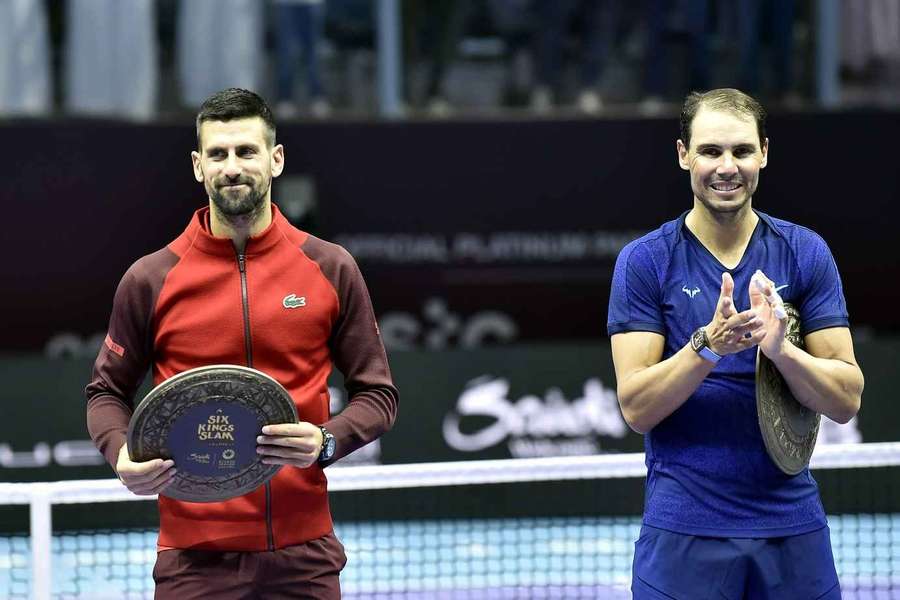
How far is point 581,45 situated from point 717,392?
737 centimetres

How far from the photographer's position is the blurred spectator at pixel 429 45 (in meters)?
10.2

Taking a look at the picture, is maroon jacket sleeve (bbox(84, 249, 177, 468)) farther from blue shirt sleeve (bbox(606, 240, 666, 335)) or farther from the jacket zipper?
blue shirt sleeve (bbox(606, 240, 666, 335))

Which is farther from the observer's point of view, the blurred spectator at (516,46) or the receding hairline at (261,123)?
the blurred spectator at (516,46)

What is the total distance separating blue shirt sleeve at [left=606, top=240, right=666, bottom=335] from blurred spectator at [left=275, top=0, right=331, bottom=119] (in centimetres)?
701

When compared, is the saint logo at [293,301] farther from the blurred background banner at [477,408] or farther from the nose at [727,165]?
the blurred background banner at [477,408]

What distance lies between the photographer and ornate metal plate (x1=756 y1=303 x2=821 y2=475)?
299 cm

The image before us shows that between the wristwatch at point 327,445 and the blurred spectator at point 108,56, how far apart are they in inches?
277

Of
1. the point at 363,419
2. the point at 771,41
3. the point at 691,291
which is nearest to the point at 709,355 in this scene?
the point at 691,291

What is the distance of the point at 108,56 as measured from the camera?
984cm

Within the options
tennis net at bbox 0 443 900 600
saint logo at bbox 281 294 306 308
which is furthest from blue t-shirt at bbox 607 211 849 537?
tennis net at bbox 0 443 900 600

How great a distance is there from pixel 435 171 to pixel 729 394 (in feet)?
21.7

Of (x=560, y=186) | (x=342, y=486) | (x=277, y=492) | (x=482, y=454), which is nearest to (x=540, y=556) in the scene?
(x=482, y=454)

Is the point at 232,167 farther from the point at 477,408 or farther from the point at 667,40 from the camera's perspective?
the point at 667,40

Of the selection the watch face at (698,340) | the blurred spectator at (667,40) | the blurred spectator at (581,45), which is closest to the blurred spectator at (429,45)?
the blurred spectator at (581,45)
